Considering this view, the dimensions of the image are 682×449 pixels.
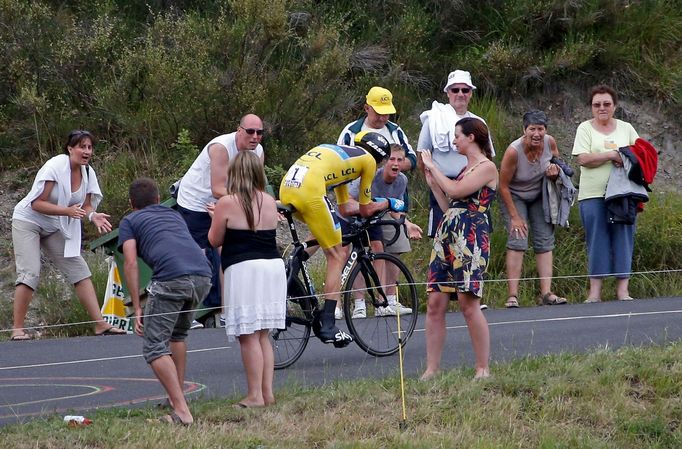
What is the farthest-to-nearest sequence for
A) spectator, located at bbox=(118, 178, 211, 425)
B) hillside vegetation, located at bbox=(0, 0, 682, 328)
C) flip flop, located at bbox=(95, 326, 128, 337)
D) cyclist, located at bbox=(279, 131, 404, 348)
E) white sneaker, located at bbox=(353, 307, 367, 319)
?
hillside vegetation, located at bbox=(0, 0, 682, 328), flip flop, located at bbox=(95, 326, 128, 337), white sneaker, located at bbox=(353, 307, 367, 319), cyclist, located at bbox=(279, 131, 404, 348), spectator, located at bbox=(118, 178, 211, 425)

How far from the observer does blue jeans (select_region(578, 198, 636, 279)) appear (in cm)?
1427

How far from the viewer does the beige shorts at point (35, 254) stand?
1288cm

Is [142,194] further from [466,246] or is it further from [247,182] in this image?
[466,246]

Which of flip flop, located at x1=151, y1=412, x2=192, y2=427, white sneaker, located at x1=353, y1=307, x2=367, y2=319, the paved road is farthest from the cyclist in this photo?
flip flop, located at x1=151, y1=412, x2=192, y2=427

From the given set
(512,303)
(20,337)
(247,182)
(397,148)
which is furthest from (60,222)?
(512,303)

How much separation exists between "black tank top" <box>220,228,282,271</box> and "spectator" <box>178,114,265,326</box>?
290cm

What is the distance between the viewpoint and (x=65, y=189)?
12781 mm

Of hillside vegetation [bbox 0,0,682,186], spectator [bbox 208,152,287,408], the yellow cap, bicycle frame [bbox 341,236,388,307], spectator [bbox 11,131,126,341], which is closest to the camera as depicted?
spectator [bbox 208,152,287,408]

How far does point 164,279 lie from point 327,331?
2.22m

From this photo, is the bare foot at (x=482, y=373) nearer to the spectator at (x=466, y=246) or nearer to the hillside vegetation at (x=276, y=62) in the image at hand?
the spectator at (x=466, y=246)

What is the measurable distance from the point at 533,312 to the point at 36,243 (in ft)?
16.7

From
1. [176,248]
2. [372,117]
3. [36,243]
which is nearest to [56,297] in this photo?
[36,243]

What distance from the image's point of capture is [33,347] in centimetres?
1241

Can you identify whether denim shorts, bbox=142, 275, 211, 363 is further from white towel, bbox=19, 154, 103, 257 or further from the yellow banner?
the yellow banner
